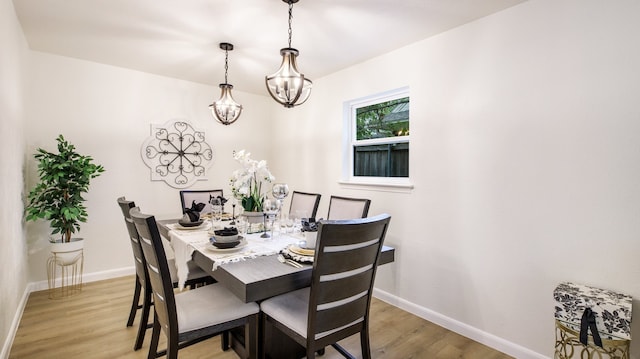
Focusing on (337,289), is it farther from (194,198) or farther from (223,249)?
(194,198)

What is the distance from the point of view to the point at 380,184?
10.2 ft

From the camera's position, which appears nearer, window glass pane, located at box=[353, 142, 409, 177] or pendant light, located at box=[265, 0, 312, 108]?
pendant light, located at box=[265, 0, 312, 108]

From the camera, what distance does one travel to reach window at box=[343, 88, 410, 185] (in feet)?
10.2

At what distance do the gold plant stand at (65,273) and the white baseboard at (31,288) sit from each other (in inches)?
3.2

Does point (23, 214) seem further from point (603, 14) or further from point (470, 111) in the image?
point (603, 14)

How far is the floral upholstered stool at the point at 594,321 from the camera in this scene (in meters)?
1.56

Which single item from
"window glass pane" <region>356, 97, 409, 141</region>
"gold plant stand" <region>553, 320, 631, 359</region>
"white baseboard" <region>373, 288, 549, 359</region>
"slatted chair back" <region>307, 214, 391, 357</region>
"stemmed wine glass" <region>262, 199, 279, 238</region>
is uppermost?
"window glass pane" <region>356, 97, 409, 141</region>

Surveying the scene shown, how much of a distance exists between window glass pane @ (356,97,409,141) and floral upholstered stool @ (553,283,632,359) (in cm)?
184

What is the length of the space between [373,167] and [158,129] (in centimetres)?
274

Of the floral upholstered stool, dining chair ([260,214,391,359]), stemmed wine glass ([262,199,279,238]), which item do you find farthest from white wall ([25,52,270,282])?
the floral upholstered stool

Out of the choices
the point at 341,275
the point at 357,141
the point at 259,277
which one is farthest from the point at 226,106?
the point at 341,275

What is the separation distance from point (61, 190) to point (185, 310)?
225cm

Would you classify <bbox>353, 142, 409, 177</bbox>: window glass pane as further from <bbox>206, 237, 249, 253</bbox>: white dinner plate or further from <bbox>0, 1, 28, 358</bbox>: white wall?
<bbox>0, 1, 28, 358</bbox>: white wall

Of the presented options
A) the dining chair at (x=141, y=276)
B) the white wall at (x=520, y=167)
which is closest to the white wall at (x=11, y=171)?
Result: the dining chair at (x=141, y=276)
